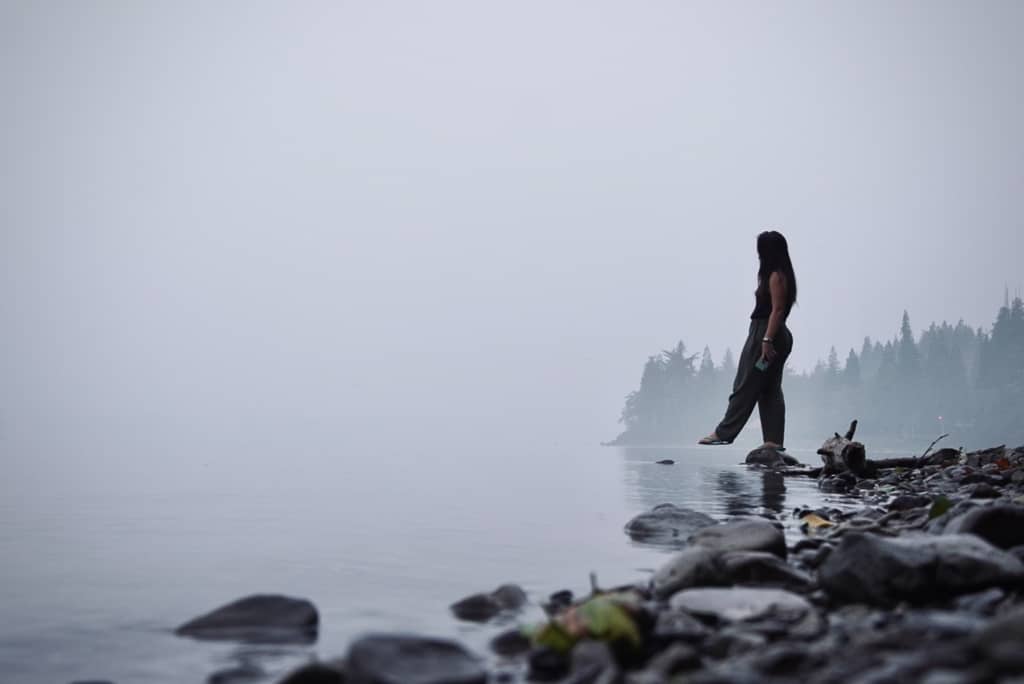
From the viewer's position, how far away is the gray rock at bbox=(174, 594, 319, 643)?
3855 mm

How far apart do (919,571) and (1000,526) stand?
1040mm

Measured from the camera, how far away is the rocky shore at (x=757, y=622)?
2.40 meters

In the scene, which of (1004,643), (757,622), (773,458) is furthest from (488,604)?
(773,458)

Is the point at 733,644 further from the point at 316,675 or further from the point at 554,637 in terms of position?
the point at 316,675

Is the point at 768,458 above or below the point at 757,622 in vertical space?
above

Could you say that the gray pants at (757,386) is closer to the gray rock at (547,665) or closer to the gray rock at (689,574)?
the gray rock at (689,574)

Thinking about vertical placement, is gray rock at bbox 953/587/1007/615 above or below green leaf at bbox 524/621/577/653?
above

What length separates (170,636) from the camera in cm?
394

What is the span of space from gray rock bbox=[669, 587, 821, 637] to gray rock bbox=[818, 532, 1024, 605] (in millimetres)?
234

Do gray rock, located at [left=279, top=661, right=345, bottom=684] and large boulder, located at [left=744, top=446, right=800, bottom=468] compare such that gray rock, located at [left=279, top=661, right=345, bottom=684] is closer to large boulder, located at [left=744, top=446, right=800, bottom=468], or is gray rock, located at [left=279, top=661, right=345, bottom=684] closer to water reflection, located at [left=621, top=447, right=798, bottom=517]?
water reflection, located at [left=621, top=447, right=798, bottom=517]

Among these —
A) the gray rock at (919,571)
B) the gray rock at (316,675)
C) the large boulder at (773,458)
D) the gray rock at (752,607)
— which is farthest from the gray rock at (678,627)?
the large boulder at (773,458)

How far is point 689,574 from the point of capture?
4.20m

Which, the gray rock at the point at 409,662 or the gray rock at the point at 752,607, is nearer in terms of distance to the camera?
the gray rock at the point at 409,662

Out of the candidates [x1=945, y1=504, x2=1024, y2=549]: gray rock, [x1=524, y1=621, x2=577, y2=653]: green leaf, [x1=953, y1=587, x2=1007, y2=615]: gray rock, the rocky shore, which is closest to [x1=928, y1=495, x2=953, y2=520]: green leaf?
the rocky shore
